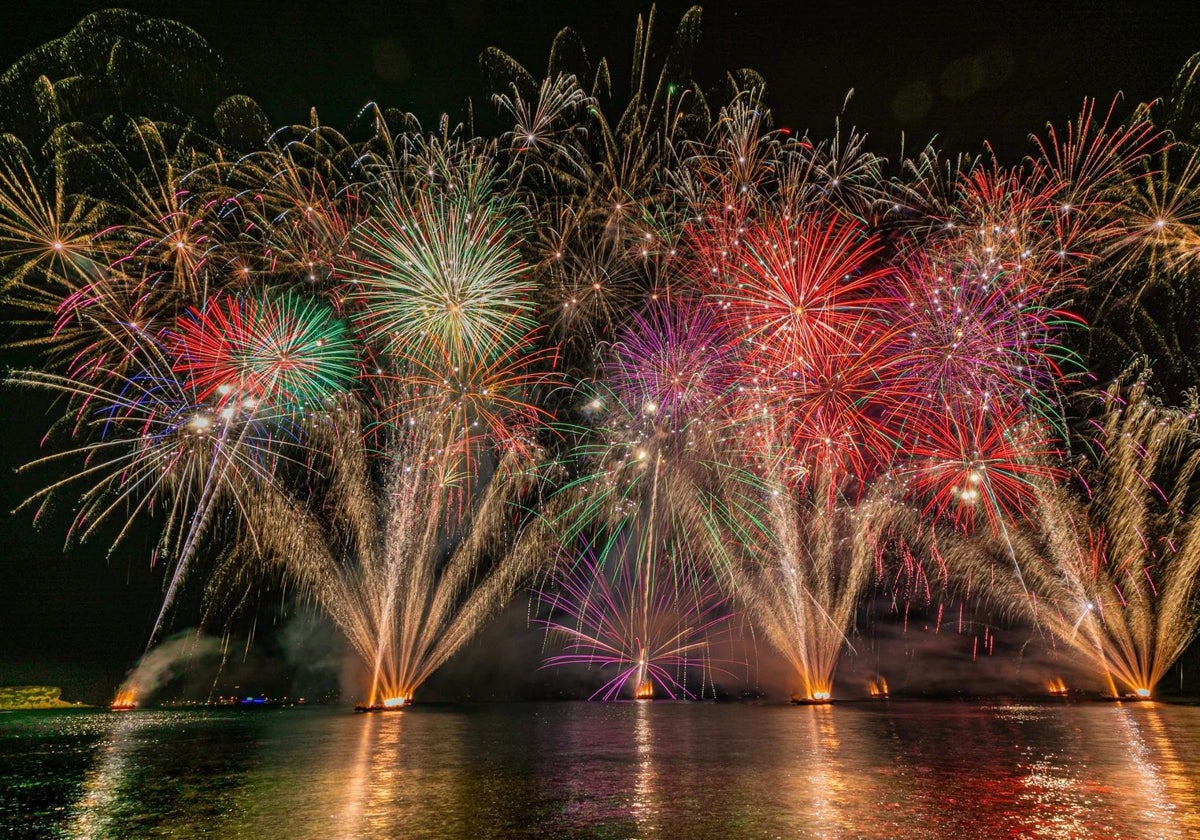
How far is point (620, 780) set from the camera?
43.2 ft

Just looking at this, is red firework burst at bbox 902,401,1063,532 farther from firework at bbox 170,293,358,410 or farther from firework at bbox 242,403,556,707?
firework at bbox 170,293,358,410

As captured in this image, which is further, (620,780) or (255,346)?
(255,346)

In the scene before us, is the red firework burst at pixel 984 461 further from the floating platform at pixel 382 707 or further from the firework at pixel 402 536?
the floating platform at pixel 382 707

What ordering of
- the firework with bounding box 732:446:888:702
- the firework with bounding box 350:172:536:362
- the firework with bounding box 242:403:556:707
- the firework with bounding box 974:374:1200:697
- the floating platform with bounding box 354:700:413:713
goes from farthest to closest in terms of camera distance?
the floating platform with bounding box 354:700:413:713
the firework with bounding box 732:446:888:702
the firework with bounding box 242:403:556:707
the firework with bounding box 974:374:1200:697
the firework with bounding box 350:172:536:362

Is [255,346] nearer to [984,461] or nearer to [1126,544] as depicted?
[984,461]

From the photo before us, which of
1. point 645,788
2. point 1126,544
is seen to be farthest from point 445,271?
point 1126,544

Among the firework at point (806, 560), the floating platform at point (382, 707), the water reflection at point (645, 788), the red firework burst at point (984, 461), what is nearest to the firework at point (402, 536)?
the floating platform at point (382, 707)

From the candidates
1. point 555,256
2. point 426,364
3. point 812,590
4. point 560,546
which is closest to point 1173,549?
point 812,590

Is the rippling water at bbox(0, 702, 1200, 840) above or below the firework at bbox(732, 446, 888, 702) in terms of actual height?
below

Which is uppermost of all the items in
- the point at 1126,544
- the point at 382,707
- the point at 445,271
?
the point at 445,271

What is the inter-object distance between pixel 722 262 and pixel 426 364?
9124mm

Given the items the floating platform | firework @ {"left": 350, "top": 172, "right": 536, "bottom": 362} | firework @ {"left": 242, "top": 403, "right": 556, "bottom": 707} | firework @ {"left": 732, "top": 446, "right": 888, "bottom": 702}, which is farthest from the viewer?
the floating platform

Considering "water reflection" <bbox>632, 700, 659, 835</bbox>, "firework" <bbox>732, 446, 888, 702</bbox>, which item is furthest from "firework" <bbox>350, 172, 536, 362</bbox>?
"water reflection" <bbox>632, 700, 659, 835</bbox>

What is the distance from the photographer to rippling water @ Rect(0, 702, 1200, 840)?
979 centimetres
